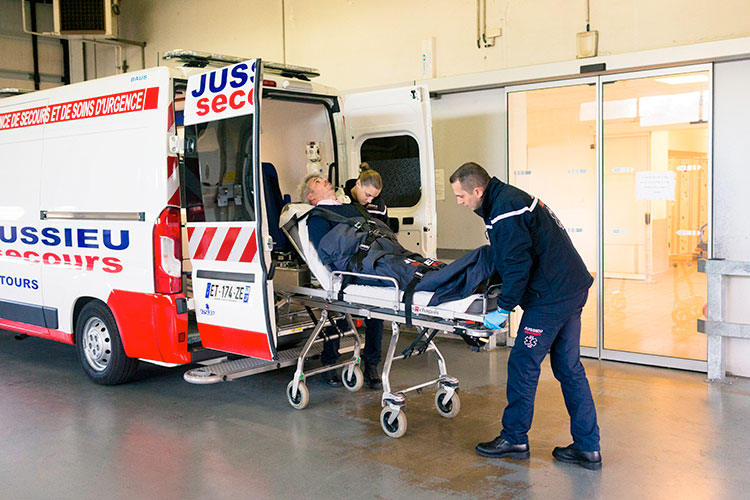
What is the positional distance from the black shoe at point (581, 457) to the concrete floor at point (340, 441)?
61 millimetres

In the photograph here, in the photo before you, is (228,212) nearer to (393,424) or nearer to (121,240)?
(121,240)

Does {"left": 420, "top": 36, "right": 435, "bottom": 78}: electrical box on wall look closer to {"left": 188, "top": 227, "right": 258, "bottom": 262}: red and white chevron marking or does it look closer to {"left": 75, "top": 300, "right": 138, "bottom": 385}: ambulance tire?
{"left": 188, "top": 227, "right": 258, "bottom": 262}: red and white chevron marking

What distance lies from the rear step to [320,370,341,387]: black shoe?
331 mm

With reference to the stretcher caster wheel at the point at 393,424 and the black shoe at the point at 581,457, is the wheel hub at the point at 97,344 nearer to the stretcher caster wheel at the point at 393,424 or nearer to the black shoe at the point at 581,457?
the stretcher caster wheel at the point at 393,424

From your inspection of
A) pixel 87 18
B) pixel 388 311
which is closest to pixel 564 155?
pixel 388 311

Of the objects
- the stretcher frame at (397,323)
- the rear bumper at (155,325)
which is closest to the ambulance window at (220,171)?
the rear bumper at (155,325)

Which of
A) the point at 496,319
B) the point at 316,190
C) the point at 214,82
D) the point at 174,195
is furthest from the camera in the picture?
the point at 316,190

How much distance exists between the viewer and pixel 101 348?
5.54m

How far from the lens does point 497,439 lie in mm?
4180

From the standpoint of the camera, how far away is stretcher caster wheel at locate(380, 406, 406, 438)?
446 cm

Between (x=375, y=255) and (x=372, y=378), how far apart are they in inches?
50.7

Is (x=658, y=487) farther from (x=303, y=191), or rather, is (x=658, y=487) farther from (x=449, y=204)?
(x=449, y=204)

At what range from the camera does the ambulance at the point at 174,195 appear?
15.7ft

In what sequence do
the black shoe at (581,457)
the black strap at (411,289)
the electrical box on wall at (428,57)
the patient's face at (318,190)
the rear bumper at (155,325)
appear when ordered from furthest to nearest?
the electrical box on wall at (428,57), the patient's face at (318,190), the rear bumper at (155,325), the black strap at (411,289), the black shoe at (581,457)
